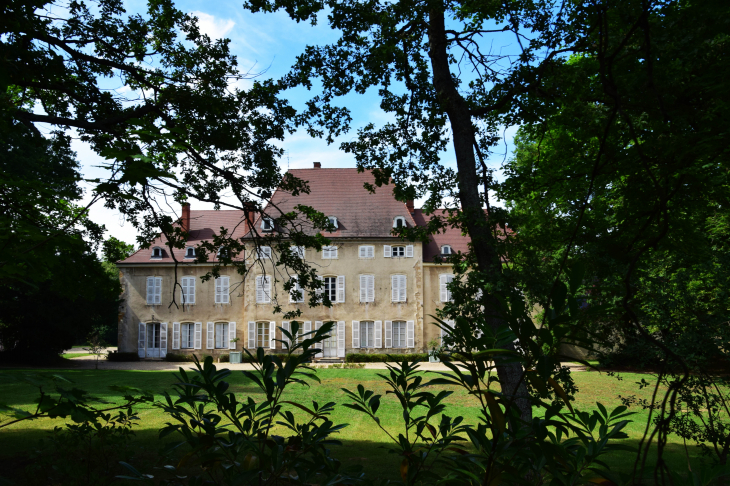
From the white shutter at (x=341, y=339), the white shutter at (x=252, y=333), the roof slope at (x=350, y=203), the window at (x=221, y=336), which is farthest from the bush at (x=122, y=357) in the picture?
the white shutter at (x=341, y=339)

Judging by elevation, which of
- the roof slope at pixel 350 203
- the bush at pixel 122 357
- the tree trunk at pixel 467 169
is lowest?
the bush at pixel 122 357

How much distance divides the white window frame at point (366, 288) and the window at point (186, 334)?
8637 millimetres

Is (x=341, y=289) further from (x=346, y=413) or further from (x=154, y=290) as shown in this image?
(x=346, y=413)

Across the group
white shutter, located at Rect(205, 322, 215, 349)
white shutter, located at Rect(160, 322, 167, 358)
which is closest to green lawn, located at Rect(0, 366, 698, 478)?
white shutter, located at Rect(160, 322, 167, 358)

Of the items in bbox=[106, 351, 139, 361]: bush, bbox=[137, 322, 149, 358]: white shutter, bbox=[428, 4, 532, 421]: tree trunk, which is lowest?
bbox=[106, 351, 139, 361]: bush

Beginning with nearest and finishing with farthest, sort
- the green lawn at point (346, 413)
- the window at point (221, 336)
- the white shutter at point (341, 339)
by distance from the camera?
the green lawn at point (346, 413) → the white shutter at point (341, 339) → the window at point (221, 336)

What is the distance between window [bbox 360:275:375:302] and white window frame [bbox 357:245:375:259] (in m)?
0.98

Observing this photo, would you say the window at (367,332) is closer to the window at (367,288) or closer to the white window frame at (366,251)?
the window at (367,288)

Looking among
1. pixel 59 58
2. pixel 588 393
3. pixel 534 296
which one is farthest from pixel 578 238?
pixel 588 393

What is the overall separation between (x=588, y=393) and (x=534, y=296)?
382 inches

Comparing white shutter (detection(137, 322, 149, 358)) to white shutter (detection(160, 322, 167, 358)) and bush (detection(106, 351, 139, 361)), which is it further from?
white shutter (detection(160, 322, 167, 358))

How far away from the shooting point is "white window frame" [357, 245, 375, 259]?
25.3m

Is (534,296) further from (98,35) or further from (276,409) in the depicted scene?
(98,35)

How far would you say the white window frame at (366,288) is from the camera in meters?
25.2
